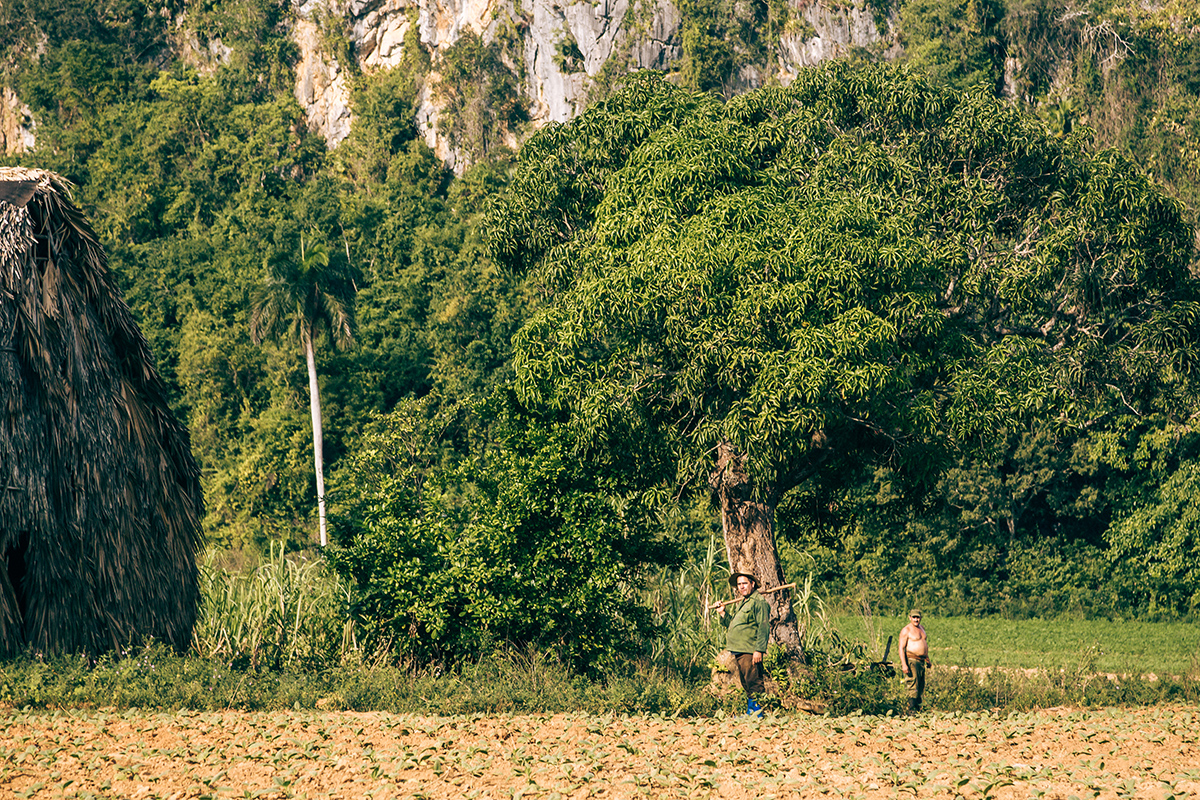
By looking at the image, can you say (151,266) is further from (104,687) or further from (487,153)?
(104,687)

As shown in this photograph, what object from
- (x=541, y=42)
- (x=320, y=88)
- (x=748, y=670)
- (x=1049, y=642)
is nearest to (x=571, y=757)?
(x=748, y=670)

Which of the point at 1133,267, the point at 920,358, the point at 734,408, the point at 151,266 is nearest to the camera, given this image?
the point at 734,408

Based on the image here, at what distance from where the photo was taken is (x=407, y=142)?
53906 millimetres

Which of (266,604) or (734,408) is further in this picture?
(266,604)

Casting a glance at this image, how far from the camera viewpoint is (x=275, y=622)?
516 inches

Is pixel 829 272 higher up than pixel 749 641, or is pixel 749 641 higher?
pixel 829 272

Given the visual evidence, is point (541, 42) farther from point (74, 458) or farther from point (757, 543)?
point (74, 458)

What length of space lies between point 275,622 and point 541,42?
4593 centimetres

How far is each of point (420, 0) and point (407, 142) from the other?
907 cm

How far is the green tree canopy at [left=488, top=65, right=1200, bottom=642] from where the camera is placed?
37.0ft

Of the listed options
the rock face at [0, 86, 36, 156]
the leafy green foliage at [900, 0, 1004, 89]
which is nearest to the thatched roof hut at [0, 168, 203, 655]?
the leafy green foliage at [900, 0, 1004, 89]

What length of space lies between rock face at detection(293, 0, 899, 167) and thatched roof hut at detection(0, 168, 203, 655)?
38.9 meters

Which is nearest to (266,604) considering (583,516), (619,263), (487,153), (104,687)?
(104,687)

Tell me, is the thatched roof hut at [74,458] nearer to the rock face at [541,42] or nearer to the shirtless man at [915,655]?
the shirtless man at [915,655]
